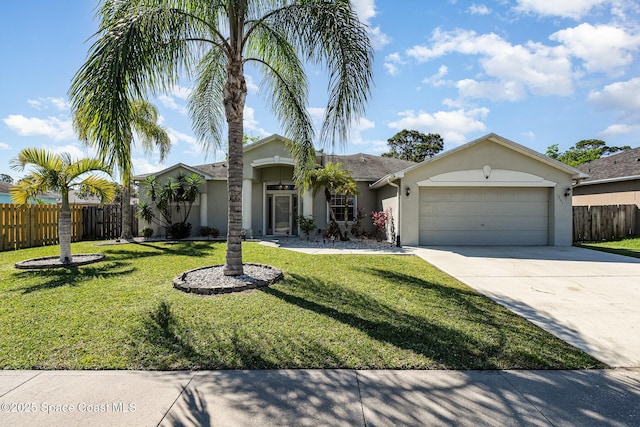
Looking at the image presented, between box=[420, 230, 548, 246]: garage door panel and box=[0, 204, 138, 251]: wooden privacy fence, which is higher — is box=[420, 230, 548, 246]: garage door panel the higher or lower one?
the lower one

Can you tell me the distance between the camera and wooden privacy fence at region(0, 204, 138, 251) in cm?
1170

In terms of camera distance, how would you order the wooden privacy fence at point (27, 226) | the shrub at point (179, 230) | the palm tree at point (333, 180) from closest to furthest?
the wooden privacy fence at point (27, 226) < the palm tree at point (333, 180) < the shrub at point (179, 230)

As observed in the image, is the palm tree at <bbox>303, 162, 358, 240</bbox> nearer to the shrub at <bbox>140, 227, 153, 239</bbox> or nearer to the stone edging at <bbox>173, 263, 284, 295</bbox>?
the stone edging at <bbox>173, 263, 284, 295</bbox>

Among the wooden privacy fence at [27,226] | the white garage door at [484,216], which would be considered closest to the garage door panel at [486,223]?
the white garage door at [484,216]

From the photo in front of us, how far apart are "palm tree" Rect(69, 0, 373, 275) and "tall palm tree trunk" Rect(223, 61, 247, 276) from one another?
0.07ft

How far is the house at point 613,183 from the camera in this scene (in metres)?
15.4

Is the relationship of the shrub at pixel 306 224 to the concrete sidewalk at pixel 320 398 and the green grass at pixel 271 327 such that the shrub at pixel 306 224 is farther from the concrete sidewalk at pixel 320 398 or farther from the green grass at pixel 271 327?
the concrete sidewalk at pixel 320 398

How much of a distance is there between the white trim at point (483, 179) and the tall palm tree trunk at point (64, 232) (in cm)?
1210

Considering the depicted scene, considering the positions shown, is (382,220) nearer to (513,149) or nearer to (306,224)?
(306,224)

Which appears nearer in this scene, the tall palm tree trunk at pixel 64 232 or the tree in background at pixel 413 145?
the tall palm tree trunk at pixel 64 232

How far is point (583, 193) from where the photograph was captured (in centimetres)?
1825

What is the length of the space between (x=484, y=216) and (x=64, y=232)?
49.0 ft

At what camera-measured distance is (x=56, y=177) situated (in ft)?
27.8

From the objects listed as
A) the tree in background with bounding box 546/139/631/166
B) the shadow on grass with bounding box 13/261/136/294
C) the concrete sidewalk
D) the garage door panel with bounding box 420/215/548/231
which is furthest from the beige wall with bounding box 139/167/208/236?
the tree in background with bounding box 546/139/631/166
